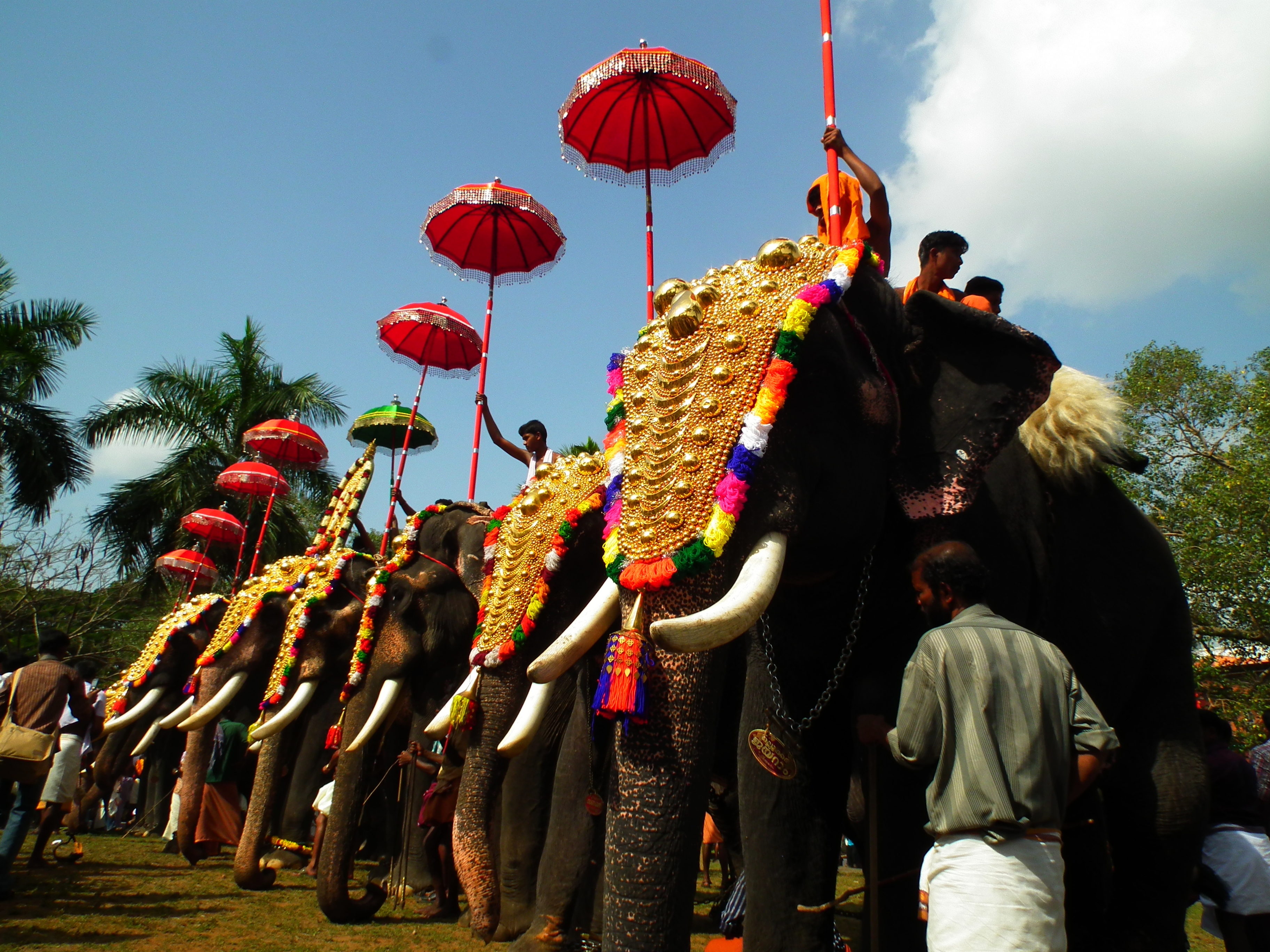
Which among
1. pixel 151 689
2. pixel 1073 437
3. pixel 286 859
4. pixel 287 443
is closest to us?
pixel 1073 437

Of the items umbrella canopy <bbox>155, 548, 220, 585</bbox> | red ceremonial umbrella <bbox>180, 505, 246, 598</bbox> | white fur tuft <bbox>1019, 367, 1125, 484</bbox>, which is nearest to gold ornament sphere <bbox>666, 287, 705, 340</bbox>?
white fur tuft <bbox>1019, 367, 1125, 484</bbox>

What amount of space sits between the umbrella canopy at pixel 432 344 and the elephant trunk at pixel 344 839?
494 cm

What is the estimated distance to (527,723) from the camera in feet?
12.4

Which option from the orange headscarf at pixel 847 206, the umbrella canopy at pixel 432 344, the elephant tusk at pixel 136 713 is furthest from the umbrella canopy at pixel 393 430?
the orange headscarf at pixel 847 206

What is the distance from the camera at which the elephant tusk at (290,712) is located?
7832 mm

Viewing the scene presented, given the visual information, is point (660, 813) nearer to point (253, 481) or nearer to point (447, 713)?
point (447, 713)

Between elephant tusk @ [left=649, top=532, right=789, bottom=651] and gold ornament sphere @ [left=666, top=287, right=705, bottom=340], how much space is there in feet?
2.59

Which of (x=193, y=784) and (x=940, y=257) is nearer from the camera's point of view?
(x=940, y=257)

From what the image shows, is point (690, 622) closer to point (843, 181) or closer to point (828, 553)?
point (828, 553)

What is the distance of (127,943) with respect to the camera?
19.6 feet

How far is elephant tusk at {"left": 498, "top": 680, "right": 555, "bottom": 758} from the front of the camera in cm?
360

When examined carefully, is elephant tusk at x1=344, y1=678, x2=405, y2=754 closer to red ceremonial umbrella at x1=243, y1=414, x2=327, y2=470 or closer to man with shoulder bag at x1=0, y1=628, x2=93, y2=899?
man with shoulder bag at x1=0, y1=628, x2=93, y2=899

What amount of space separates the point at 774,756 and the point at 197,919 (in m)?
5.62

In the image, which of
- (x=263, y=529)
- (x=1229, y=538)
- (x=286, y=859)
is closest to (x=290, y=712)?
(x=286, y=859)
